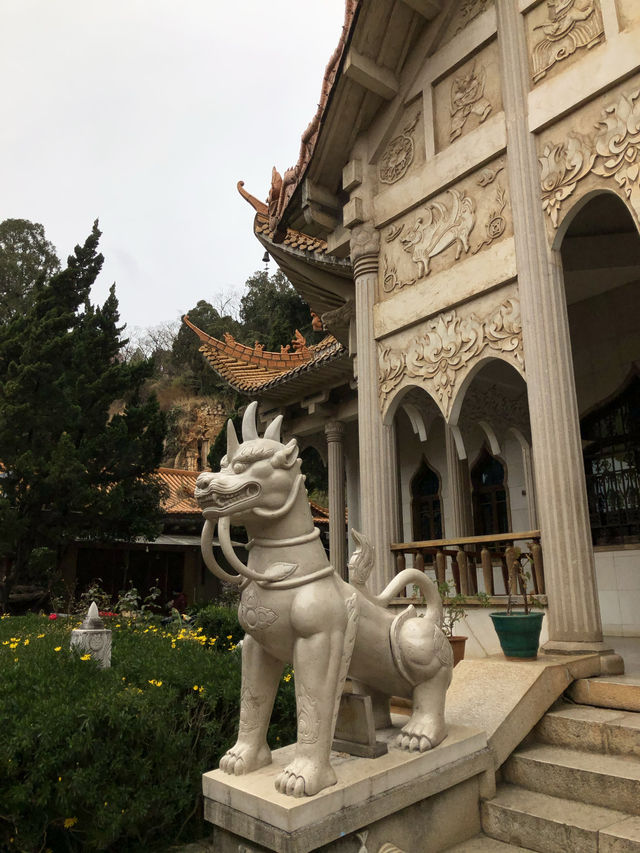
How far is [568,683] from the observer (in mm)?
3842

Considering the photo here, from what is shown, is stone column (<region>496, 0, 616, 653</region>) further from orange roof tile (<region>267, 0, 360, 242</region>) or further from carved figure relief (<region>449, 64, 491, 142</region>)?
orange roof tile (<region>267, 0, 360, 242</region>)

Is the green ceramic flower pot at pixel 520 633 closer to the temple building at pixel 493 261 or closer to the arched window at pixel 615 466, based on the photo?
the temple building at pixel 493 261

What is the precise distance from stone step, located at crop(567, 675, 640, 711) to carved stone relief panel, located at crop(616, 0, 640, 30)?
4920mm

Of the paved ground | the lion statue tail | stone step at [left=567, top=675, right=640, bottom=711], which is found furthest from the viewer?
the paved ground

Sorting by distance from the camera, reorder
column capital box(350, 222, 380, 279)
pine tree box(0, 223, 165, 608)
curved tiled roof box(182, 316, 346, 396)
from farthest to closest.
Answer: curved tiled roof box(182, 316, 346, 396) < pine tree box(0, 223, 165, 608) < column capital box(350, 222, 380, 279)

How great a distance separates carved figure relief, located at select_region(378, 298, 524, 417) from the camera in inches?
212

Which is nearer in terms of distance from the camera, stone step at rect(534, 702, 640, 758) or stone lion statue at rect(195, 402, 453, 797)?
stone lion statue at rect(195, 402, 453, 797)

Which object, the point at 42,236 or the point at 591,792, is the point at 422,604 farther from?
the point at 42,236

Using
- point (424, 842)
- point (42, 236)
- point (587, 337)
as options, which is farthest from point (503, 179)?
point (42, 236)

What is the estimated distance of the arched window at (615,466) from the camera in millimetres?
7438

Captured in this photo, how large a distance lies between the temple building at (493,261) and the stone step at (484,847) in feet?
5.80

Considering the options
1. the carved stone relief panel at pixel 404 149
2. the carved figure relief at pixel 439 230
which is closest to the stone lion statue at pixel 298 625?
the carved figure relief at pixel 439 230

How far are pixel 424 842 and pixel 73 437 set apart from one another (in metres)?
13.3

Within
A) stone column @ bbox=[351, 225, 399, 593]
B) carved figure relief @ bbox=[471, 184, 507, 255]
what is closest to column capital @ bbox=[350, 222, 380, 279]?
stone column @ bbox=[351, 225, 399, 593]
